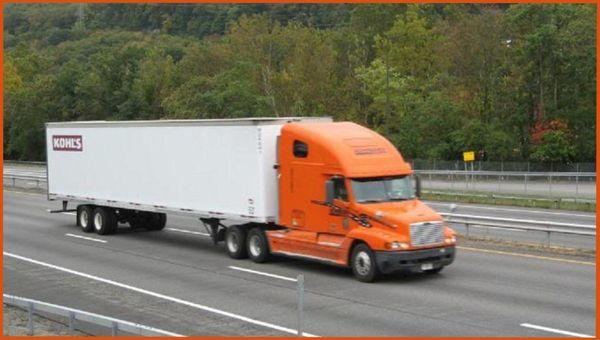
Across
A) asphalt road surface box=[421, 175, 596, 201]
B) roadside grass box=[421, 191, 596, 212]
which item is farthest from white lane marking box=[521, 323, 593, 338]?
asphalt road surface box=[421, 175, 596, 201]

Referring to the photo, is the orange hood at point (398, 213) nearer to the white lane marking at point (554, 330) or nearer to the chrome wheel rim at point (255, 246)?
the chrome wheel rim at point (255, 246)

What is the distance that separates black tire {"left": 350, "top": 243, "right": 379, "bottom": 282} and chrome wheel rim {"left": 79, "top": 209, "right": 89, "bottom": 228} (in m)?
12.5

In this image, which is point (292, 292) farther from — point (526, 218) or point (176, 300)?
point (526, 218)

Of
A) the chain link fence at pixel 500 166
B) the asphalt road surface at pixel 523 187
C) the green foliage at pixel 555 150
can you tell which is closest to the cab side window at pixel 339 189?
the asphalt road surface at pixel 523 187

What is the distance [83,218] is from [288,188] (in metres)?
10.7

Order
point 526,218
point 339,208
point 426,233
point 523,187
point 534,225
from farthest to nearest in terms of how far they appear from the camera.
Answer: point 523,187, point 526,218, point 534,225, point 339,208, point 426,233

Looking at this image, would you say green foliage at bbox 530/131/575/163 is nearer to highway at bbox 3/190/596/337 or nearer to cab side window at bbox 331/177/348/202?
highway at bbox 3/190/596/337

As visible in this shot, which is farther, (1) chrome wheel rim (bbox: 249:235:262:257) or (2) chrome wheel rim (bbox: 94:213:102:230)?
(2) chrome wheel rim (bbox: 94:213:102:230)

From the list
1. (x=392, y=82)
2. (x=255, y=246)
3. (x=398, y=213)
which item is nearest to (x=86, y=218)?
(x=255, y=246)

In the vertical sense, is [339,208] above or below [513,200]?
above

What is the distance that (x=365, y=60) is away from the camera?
87.4 meters

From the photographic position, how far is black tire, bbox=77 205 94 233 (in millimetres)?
28156

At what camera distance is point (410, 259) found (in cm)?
1786

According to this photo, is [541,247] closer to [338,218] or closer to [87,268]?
[338,218]
